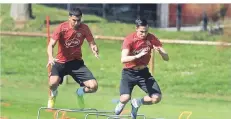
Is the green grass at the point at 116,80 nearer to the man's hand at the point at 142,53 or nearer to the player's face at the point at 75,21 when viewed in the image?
the player's face at the point at 75,21

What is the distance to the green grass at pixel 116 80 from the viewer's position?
1761cm

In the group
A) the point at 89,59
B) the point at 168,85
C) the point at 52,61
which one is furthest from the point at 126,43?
the point at 89,59

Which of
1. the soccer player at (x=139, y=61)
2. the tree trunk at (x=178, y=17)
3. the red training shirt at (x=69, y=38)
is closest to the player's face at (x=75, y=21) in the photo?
the red training shirt at (x=69, y=38)

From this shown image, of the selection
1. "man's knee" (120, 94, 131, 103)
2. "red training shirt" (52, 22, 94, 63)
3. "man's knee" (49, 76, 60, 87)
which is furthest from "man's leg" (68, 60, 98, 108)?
"man's knee" (120, 94, 131, 103)

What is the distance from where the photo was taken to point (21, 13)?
3025 cm

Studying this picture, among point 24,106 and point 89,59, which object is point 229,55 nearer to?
point 89,59

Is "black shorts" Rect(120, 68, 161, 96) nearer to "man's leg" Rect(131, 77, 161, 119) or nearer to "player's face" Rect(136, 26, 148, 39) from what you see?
Answer: "man's leg" Rect(131, 77, 161, 119)

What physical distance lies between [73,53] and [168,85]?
7607mm

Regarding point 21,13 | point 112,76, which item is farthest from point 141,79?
point 21,13

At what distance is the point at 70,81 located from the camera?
22.2m

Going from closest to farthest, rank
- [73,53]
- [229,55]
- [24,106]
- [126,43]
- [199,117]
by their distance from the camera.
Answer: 1. [126,43]
2. [73,53]
3. [199,117]
4. [24,106]
5. [229,55]

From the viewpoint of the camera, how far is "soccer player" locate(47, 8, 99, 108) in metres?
14.3

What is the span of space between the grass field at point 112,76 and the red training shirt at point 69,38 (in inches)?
68.7

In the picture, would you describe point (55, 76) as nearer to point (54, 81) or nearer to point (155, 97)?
point (54, 81)
